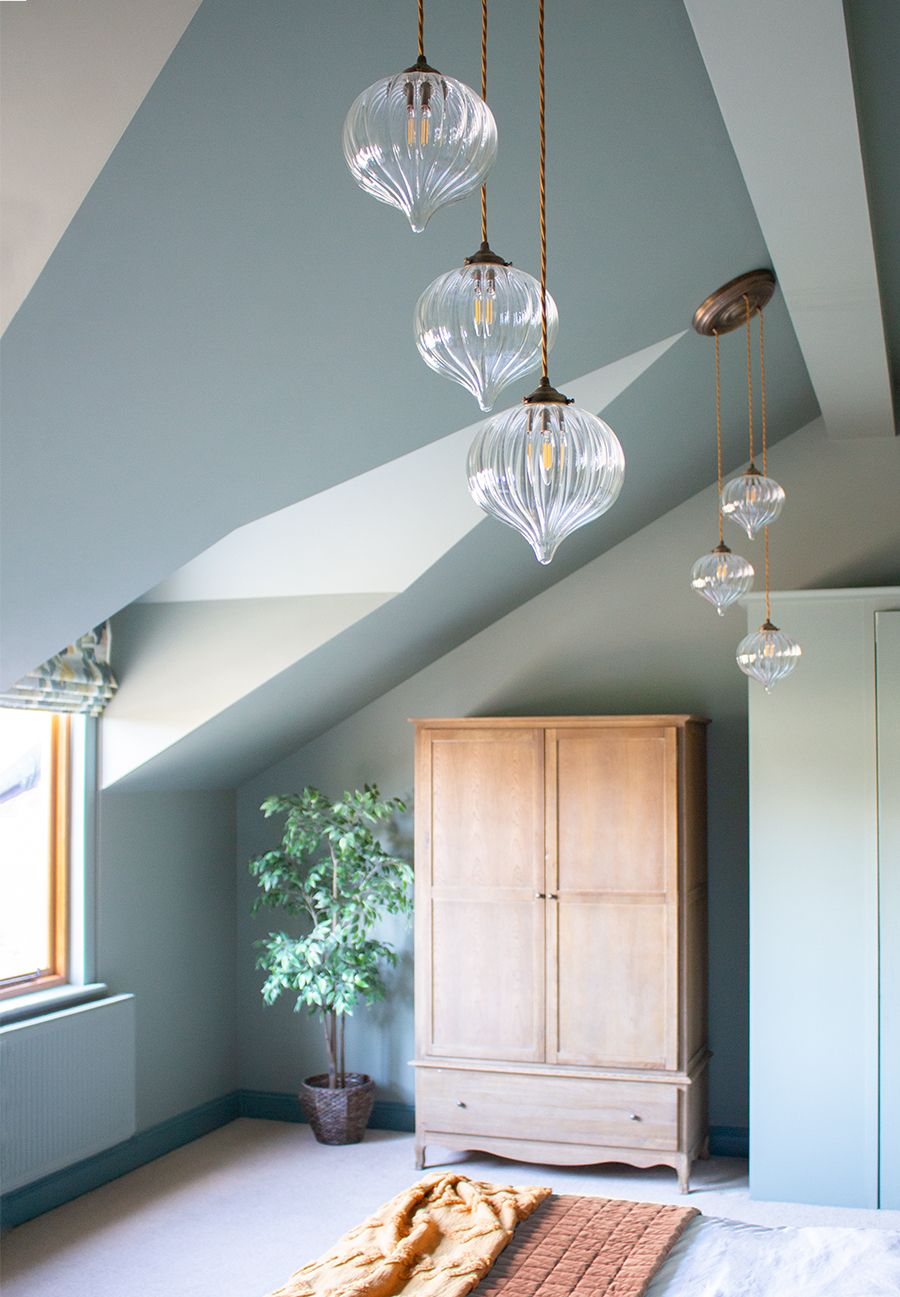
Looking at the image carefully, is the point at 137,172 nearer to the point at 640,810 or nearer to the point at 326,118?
the point at 326,118

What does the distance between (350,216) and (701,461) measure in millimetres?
2811

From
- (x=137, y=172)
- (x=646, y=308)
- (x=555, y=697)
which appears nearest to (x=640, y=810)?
(x=555, y=697)

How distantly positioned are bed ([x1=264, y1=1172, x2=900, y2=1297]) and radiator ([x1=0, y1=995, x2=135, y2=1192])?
71.4 inches

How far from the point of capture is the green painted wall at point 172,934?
16.3 feet

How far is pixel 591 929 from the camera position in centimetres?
479

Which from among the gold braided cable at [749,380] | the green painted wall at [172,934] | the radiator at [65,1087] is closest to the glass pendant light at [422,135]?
the gold braided cable at [749,380]

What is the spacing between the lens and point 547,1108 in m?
4.75

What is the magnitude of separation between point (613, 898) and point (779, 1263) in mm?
2177

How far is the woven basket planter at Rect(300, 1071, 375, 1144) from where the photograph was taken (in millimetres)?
→ 5172

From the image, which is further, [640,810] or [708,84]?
[640,810]

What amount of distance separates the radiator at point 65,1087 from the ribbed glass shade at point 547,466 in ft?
11.3

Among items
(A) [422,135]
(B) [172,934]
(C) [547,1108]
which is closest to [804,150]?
(A) [422,135]

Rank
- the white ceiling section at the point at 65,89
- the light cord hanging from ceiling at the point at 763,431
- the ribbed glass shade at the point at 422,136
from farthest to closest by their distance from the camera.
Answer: the light cord hanging from ceiling at the point at 763,431 < the white ceiling section at the point at 65,89 < the ribbed glass shade at the point at 422,136

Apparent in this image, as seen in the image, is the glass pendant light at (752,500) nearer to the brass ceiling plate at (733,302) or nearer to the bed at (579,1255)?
the brass ceiling plate at (733,302)
